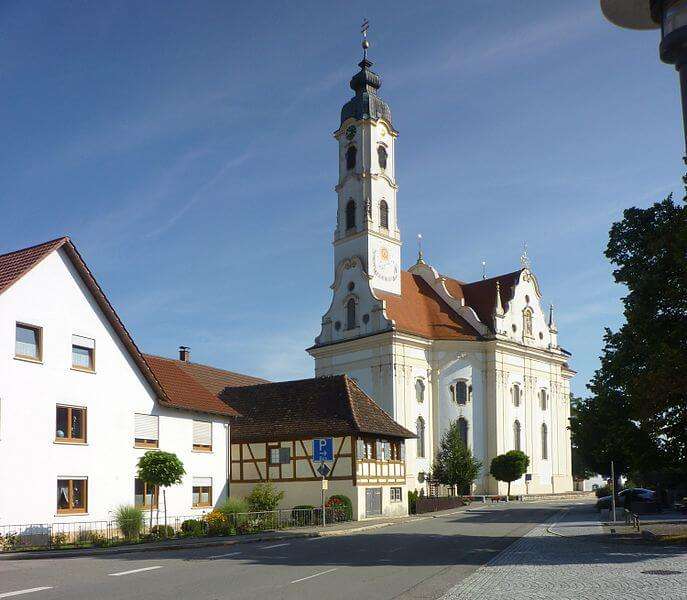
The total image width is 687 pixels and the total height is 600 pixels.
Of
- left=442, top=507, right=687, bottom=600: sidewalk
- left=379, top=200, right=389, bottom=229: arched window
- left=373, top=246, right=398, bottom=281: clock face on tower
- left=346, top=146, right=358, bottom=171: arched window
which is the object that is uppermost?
left=346, top=146, right=358, bottom=171: arched window

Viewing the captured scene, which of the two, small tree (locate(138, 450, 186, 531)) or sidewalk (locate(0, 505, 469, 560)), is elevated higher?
small tree (locate(138, 450, 186, 531))

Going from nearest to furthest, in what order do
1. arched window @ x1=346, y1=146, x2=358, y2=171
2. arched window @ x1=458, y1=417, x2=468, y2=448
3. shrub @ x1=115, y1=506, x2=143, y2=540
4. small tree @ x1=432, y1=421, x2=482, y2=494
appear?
shrub @ x1=115, y1=506, x2=143, y2=540 → small tree @ x1=432, y1=421, x2=482, y2=494 → arched window @ x1=458, y1=417, x2=468, y2=448 → arched window @ x1=346, y1=146, x2=358, y2=171

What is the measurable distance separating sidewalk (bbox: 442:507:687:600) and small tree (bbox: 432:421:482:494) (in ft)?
118

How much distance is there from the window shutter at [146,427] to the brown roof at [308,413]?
8186mm

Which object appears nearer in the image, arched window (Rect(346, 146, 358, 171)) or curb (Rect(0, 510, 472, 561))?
curb (Rect(0, 510, 472, 561))

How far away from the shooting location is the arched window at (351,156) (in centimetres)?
7388

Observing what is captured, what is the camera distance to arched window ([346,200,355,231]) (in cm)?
7338

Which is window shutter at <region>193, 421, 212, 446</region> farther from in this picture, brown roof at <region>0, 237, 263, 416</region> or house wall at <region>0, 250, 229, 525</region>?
house wall at <region>0, 250, 229, 525</region>

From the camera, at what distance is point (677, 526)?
30.8 metres

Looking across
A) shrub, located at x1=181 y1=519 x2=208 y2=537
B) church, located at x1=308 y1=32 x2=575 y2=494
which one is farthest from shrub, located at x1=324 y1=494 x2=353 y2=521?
church, located at x1=308 y1=32 x2=575 y2=494

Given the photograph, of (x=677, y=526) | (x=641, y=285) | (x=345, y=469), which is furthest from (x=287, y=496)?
(x=641, y=285)

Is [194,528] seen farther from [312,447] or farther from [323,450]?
[312,447]

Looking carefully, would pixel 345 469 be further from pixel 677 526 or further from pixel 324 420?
pixel 677 526

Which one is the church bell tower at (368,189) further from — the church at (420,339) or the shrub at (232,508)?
the shrub at (232,508)
